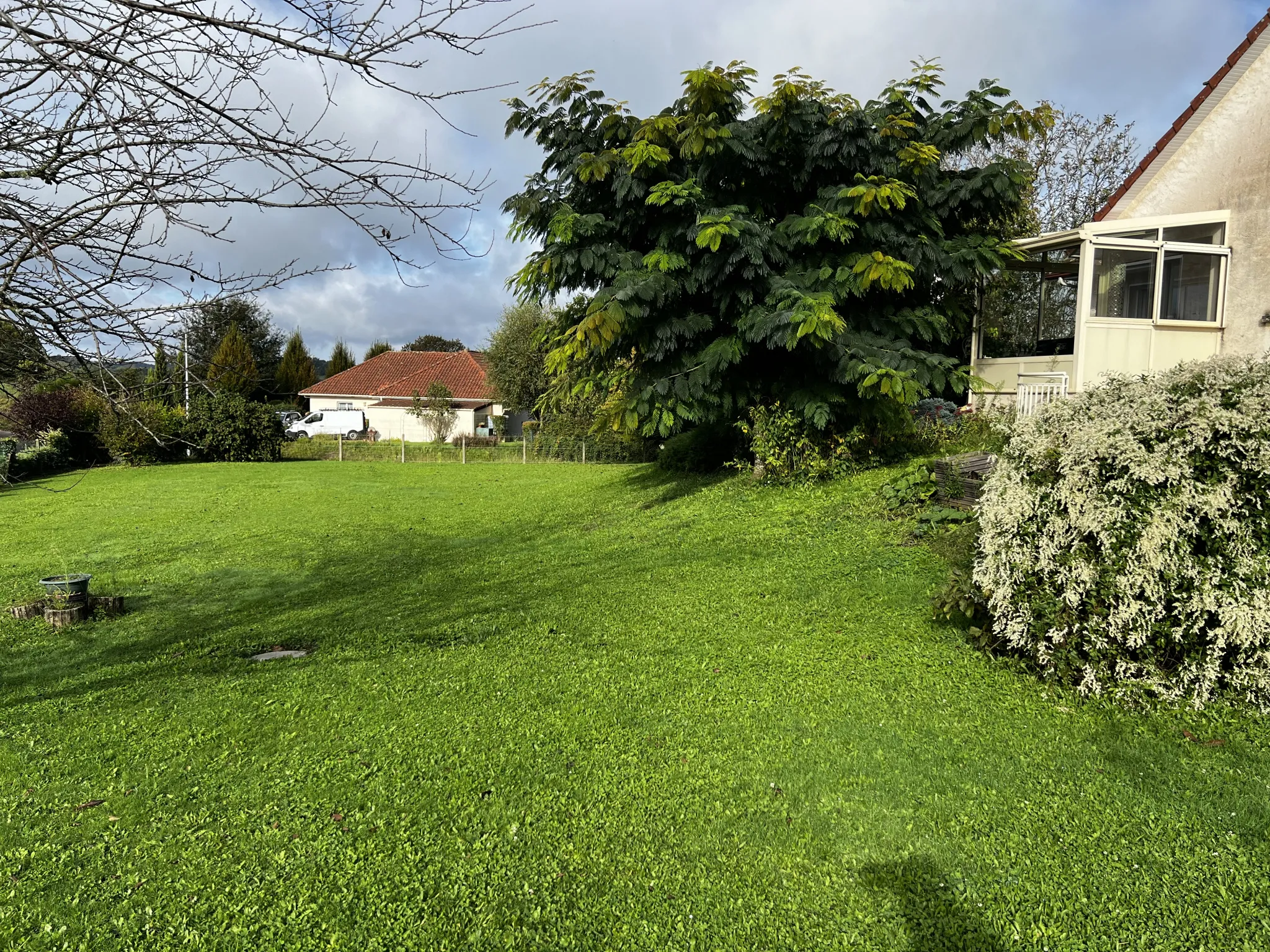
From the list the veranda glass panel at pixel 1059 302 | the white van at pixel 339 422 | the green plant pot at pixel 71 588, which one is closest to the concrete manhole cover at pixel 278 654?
the green plant pot at pixel 71 588

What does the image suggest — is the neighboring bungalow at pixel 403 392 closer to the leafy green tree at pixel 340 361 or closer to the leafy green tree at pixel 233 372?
the leafy green tree at pixel 340 361

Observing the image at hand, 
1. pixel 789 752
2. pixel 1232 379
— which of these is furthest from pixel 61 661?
pixel 1232 379

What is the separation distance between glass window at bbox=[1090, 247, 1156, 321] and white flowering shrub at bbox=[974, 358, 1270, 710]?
28.6ft

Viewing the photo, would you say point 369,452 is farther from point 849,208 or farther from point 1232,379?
point 1232,379

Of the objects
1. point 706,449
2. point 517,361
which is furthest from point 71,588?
point 517,361

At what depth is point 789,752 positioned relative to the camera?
3975mm

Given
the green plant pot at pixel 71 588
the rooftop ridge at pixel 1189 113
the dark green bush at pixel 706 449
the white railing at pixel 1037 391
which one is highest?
the rooftop ridge at pixel 1189 113

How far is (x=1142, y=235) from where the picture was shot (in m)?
12.2

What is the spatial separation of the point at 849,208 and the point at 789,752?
27.7 feet

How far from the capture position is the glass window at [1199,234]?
11805 mm

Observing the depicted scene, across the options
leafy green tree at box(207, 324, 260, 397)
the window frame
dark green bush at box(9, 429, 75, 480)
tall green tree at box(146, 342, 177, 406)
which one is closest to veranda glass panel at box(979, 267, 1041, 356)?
the window frame

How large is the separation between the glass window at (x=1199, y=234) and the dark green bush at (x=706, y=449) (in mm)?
7798

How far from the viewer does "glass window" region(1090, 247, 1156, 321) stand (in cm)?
1195

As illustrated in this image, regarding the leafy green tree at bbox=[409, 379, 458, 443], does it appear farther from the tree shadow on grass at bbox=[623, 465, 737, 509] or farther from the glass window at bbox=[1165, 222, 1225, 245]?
the glass window at bbox=[1165, 222, 1225, 245]
